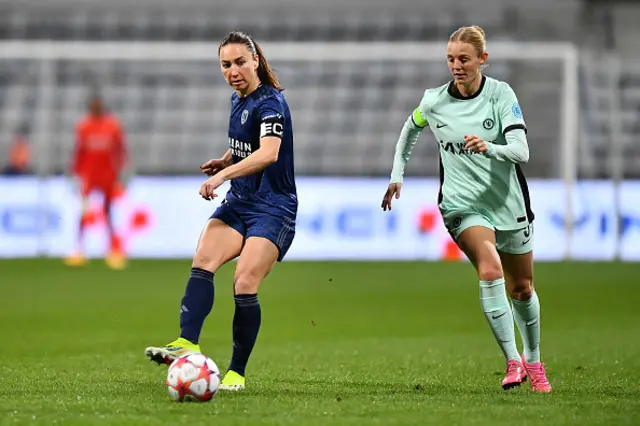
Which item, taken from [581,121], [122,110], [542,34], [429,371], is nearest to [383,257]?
[581,121]

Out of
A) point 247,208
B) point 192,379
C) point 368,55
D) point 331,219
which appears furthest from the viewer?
point 368,55

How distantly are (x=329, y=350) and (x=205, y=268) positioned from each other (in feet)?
7.73

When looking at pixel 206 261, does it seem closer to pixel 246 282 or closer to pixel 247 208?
pixel 246 282

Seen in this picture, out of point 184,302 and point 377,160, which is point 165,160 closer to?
point 377,160

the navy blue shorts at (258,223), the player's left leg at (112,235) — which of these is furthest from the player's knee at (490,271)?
the player's left leg at (112,235)

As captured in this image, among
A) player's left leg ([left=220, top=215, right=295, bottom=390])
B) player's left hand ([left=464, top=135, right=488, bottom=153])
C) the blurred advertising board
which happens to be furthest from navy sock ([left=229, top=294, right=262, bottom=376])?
the blurred advertising board

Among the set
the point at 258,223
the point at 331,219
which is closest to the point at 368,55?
the point at 331,219

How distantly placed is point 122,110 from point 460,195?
15.7 metres

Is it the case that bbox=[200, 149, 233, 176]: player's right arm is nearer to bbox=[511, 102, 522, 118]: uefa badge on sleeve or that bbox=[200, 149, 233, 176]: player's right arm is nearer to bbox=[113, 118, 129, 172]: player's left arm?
bbox=[511, 102, 522, 118]: uefa badge on sleeve

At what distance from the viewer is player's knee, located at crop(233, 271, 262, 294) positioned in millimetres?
6293

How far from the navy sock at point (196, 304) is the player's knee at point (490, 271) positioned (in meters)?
1.45

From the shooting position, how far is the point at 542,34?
80.0 feet

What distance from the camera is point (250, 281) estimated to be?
6.30m

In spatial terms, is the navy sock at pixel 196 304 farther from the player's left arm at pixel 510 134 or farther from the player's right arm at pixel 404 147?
the player's left arm at pixel 510 134
